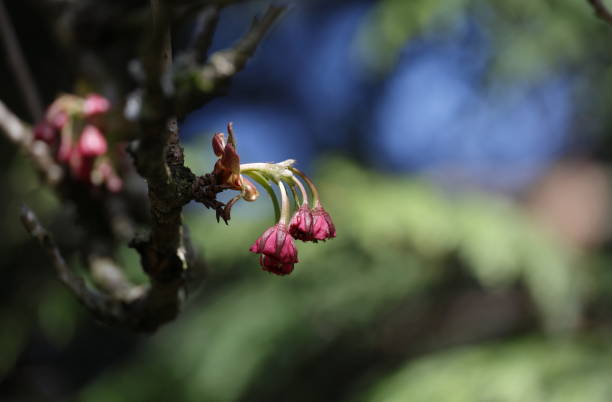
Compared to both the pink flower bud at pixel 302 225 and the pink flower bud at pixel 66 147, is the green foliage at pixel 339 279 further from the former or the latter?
the pink flower bud at pixel 302 225

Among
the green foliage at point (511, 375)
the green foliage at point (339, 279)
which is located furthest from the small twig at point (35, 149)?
the green foliage at point (511, 375)

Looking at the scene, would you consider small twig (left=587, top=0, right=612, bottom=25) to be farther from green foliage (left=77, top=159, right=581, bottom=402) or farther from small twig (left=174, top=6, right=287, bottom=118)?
green foliage (left=77, top=159, right=581, bottom=402)

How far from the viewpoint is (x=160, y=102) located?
511mm

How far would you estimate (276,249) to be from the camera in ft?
2.24

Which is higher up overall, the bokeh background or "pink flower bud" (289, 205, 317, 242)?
the bokeh background

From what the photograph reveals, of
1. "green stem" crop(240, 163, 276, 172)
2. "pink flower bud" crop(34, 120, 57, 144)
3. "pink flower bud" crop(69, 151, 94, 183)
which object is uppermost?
"pink flower bud" crop(34, 120, 57, 144)

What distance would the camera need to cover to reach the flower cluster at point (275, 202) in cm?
63

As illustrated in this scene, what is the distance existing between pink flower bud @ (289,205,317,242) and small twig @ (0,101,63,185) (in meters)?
0.52

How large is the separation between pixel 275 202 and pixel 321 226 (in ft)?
0.17

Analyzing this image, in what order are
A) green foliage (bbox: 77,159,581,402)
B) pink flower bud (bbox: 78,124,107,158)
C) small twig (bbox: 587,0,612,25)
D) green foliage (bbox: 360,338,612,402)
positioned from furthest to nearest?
1. green foliage (bbox: 77,159,581,402)
2. green foliage (bbox: 360,338,612,402)
3. pink flower bud (bbox: 78,124,107,158)
4. small twig (bbox: 587,0,612,25)

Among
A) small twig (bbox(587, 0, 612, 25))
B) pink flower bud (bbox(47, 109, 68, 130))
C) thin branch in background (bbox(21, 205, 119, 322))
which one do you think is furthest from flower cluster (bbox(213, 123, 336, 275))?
pink flower bud (bbox(47, 109, 68, 130))

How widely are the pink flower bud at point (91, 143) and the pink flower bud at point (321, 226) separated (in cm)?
44

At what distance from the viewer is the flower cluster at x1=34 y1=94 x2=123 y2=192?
1.03 meters

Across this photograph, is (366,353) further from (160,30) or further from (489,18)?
(160,30)
